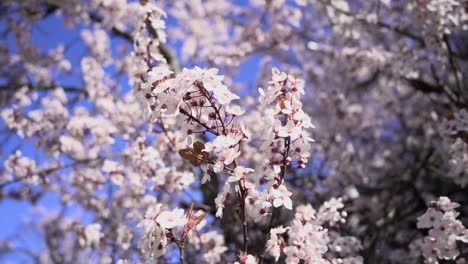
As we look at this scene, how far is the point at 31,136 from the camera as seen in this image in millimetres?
4406

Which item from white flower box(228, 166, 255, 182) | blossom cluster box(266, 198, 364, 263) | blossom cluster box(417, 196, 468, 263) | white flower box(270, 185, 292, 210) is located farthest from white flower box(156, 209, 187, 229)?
blossom cluster box(417, 196, 468, 263)

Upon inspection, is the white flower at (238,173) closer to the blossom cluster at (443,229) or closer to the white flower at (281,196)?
the white flower at (281,196)

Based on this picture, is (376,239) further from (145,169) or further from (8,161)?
(8,161)

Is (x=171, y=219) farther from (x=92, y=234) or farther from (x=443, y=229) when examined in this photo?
(x=92, y=234)

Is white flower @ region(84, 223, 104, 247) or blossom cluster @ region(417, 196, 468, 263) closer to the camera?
blossom cluster @ region(417, 196, 468, 263)

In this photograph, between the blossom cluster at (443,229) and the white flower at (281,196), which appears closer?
the white flower at (281,196)

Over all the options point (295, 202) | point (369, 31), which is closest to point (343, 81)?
point (369, 31)

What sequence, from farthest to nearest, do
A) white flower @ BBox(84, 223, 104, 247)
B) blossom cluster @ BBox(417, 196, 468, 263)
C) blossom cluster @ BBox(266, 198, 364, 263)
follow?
white flower @ BBox(84, 223, 104, 247), blossom cluster @ BBox(417, 196, 468, 263), blossom cluster @ BBox(266, 198, 364, 263)

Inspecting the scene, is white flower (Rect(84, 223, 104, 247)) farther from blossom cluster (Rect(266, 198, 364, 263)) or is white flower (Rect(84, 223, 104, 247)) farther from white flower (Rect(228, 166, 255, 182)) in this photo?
white flower (Rect(228, 166, 255, 182))

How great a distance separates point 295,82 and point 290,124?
309mm

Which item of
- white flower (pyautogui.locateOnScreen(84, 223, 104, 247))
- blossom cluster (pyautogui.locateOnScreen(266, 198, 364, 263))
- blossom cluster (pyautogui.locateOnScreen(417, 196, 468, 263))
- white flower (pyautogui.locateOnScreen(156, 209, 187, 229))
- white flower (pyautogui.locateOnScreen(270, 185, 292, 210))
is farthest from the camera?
white flower (pyautogui.locateOnScreen(84, 223, 104, 247))

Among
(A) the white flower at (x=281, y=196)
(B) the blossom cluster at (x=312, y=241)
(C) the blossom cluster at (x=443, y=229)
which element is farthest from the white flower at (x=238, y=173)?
(C) the blossom cluster at (x=443, y=229)

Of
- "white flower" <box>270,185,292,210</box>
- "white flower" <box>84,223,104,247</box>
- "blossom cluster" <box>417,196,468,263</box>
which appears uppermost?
"white flower" <box>84,223,104,247</box>

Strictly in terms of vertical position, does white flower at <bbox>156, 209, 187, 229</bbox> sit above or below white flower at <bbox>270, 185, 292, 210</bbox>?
below
